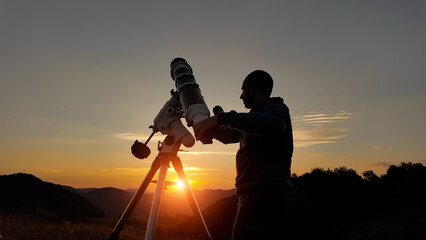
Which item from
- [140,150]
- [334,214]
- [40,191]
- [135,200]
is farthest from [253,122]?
[40,191]

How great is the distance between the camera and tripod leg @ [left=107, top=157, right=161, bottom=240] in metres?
4.00

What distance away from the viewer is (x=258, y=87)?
3.14 meters

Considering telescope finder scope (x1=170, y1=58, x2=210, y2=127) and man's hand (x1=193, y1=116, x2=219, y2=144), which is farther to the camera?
telescope finder scope (x1=170, y1=58, x2=210, y2=127)

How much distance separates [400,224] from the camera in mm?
8445

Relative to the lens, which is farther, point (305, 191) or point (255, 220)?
point (305, 191)

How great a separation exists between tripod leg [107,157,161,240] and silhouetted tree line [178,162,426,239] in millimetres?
6007

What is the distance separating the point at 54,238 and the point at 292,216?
7360 mm

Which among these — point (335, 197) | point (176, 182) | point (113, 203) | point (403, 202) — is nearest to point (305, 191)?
point (335, 197)

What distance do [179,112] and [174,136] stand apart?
447mm

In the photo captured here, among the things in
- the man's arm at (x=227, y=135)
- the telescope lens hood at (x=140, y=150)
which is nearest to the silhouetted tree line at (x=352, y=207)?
the telescope lens hood at (x=140, y=150)

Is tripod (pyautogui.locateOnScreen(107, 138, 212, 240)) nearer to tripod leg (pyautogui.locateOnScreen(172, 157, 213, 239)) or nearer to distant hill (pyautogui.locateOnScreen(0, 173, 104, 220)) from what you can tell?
tripod leg (pyautogui.locateOnScreen(172, 157, 213, 239))

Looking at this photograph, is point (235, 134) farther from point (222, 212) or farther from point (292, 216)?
point (222, 212)

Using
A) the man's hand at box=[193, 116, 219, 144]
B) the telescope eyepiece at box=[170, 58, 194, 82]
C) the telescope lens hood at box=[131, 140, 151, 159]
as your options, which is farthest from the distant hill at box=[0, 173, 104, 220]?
the man's hand at box=[193, 116, 219, 144]

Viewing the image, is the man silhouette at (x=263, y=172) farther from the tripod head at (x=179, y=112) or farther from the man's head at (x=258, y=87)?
the tripod head at (x=179, y=112)
